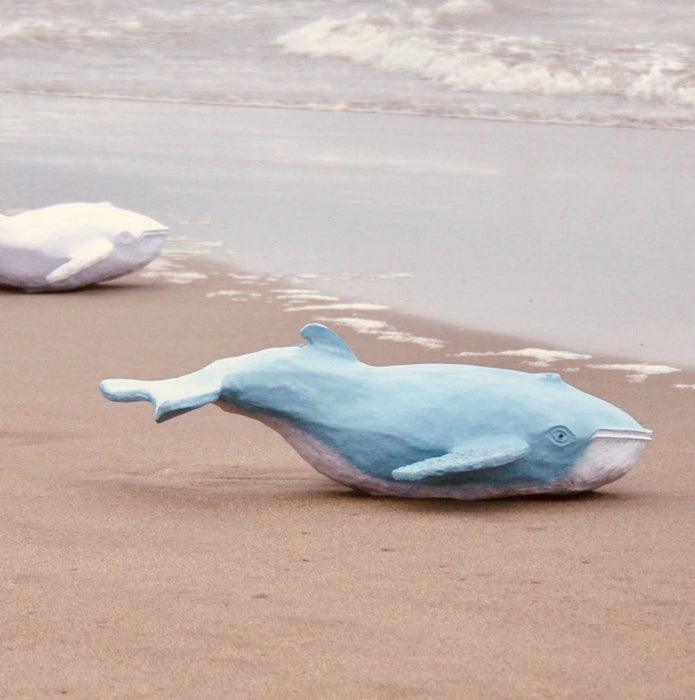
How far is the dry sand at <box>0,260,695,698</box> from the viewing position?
13.2 feet

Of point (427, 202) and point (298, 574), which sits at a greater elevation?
point (298, 574)

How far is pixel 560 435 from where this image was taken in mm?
5637

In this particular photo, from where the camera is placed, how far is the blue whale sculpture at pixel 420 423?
5605 millimetres

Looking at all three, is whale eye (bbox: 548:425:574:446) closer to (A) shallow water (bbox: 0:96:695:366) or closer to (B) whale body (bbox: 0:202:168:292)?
(A) shallow water (bbox: 0:96:695:366)

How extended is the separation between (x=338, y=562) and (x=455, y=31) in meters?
26.6

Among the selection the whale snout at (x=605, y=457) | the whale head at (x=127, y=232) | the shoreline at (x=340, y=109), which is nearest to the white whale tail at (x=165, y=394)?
the whale snout at (x=605, y=457)

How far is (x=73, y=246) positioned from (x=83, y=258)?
0.19 meters

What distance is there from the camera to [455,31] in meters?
30.5

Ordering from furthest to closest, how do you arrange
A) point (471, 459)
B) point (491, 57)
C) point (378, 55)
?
point (378, 55)
point (491, 57)
point (471, 459)

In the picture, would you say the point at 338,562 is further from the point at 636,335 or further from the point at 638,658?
the point at 636,335

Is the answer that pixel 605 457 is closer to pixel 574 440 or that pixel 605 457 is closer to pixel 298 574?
pixel 574 440

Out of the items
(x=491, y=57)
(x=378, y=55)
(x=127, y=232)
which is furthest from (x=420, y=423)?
(x=378, y=55)

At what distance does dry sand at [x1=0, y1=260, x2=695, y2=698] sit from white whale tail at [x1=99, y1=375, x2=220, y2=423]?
1.28ft

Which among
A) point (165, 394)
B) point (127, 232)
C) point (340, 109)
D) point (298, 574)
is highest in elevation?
point (165, 394)
